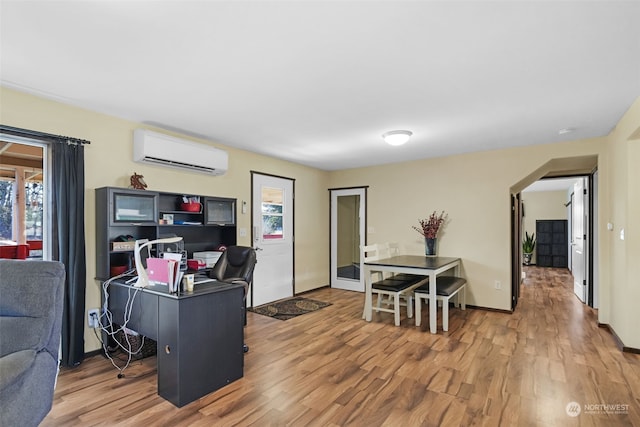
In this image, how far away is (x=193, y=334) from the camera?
2303 millimetres

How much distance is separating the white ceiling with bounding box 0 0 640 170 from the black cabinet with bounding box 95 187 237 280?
862mm

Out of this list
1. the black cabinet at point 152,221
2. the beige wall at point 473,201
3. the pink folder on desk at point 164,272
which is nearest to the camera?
the pink folder on desk at point 164,272

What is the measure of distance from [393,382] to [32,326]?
238 cm

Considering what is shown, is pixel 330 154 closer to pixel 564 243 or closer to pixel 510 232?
pixel 510 232

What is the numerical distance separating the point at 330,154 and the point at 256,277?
7.16ft

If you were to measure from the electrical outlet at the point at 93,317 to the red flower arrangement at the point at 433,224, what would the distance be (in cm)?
433

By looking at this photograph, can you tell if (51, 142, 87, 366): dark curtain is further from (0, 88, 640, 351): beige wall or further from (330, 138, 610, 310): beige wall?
(330, 138, 610, 310): beige wall

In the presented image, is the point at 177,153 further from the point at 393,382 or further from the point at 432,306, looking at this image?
the point at 432,306

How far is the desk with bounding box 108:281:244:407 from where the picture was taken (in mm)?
2244

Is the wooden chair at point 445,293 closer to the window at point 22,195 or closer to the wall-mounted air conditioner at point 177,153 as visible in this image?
the wall-mounted air conditioner at point 177,153

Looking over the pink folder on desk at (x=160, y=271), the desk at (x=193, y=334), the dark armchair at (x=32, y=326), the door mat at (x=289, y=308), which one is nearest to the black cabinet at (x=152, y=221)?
the desk at (x=193, y=334)

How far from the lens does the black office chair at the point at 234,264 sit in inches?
141

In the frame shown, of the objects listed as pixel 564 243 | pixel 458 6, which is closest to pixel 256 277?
pixel 458 6

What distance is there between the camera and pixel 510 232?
14.9ft
